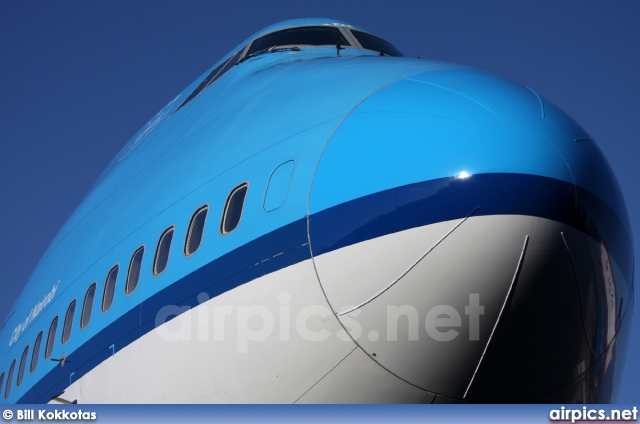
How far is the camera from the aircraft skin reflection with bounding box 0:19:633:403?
20.1 ft

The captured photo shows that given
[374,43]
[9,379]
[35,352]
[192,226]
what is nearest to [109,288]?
[192,226]

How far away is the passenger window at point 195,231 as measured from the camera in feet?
25.8

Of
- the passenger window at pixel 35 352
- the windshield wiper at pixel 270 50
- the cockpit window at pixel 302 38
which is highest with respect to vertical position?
the cockpit window at pixel 302 38

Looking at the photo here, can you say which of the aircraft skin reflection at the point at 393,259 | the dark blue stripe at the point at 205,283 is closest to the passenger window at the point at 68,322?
the dark blue stripe at the point at 205,283

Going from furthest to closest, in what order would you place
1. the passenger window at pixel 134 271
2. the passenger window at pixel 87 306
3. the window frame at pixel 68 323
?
the window frame at pixel 68 323 → the passenger window at pixel 87 306 → the passenger window at pixel 134 271

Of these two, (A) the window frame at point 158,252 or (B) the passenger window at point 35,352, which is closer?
(A) the window frame at point 158,252

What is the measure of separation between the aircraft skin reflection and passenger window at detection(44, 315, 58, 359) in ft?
8.75

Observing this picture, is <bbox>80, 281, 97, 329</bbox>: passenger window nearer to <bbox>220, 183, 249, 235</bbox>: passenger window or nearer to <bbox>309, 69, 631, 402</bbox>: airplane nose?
<bbox>220, 183, 249, 235</bbox>: passenger window

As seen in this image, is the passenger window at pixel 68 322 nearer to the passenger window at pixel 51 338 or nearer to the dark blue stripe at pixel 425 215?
the passenger window at pixel 51 338

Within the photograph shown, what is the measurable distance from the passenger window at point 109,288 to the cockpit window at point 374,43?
15.3ft

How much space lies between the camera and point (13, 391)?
12.2 metres

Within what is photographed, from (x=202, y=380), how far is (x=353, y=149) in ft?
6.98

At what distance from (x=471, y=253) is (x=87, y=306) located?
527 centimetres

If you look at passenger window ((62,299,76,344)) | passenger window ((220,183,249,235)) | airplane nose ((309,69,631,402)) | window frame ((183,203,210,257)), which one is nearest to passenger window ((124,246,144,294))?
window frame ((183,203,210,257))
